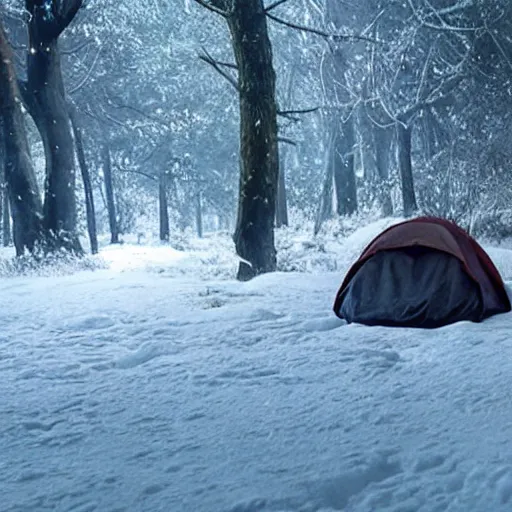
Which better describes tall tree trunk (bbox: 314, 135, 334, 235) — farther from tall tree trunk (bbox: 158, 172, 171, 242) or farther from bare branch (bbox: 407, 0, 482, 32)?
tall tree trunk (bbox: 158, 172, 171, 242)

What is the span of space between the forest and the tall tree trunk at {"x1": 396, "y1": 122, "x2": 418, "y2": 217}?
37 mm

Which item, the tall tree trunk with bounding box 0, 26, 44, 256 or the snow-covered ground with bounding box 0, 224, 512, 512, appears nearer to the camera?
the snow-covered ground with bounding box 0, 224, 512, 512

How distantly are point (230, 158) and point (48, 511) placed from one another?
2338 centimetres

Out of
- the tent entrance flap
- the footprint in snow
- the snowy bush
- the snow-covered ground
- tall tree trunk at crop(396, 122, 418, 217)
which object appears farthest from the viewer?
tall tree trunk at crop(396, 122, 418, 217)

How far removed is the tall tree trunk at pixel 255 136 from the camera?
7629 millimetres

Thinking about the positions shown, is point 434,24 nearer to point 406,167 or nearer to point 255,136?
point 406,167

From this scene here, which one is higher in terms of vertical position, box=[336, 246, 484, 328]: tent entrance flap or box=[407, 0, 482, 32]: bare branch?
box=[407, 0, 482, 32]: bare branch

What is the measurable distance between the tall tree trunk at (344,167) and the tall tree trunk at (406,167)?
11.4 ft

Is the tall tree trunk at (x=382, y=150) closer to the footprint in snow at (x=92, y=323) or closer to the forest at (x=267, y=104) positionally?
the forest at (x=267, y=104)

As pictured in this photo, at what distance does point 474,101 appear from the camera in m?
12.1

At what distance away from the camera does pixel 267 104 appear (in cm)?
780

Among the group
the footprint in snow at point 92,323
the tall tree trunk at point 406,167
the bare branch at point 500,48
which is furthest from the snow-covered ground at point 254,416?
the tall tree trunk at point 406,167

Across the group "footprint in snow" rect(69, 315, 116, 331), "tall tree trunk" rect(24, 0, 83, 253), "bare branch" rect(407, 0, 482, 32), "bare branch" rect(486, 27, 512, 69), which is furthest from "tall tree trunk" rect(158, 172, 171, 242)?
"footprint in snow" rect(69, 315, 116, 331)

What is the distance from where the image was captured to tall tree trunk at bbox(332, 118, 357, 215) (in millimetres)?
17281
